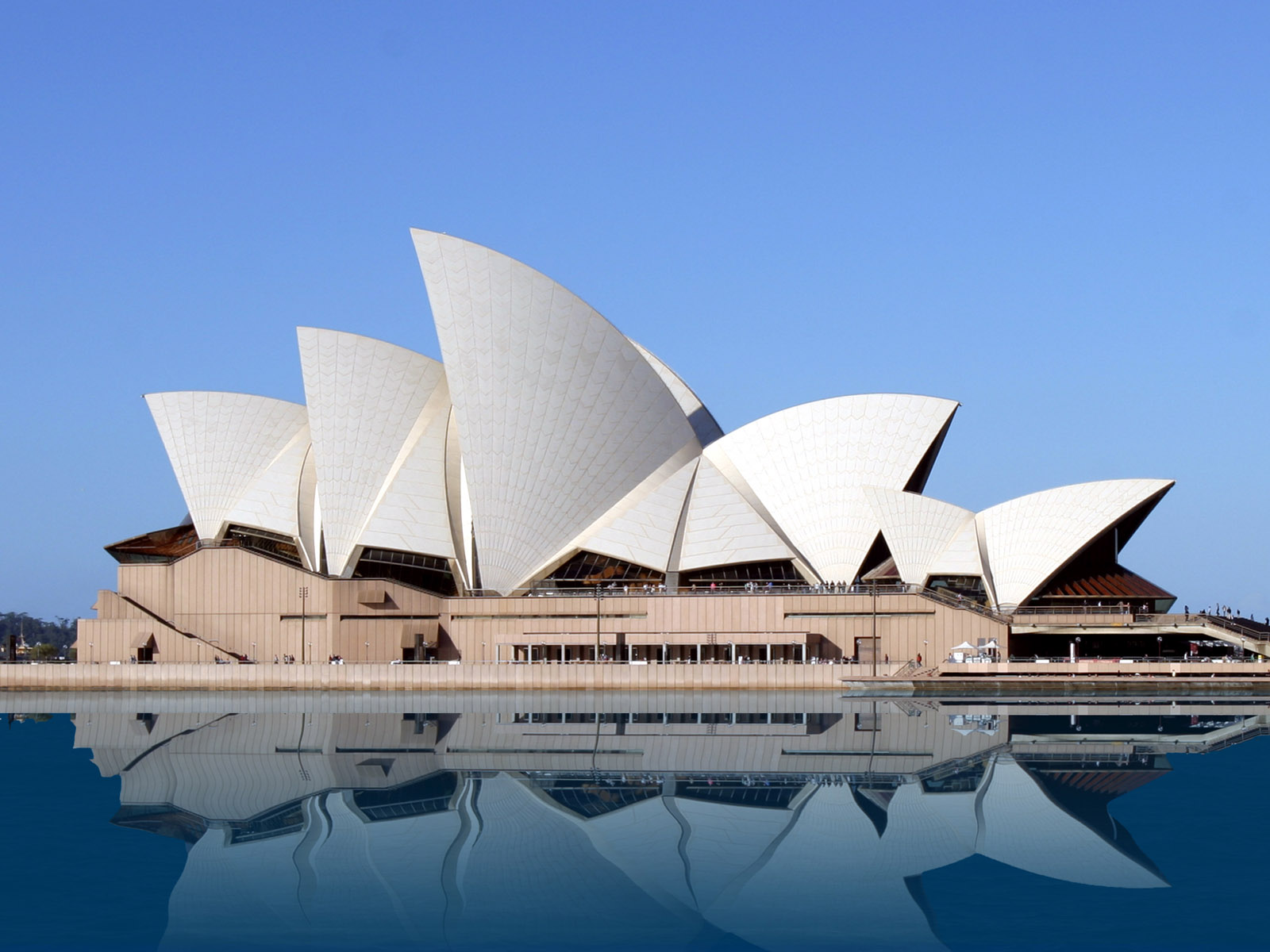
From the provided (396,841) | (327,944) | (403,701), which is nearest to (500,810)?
(396,841)

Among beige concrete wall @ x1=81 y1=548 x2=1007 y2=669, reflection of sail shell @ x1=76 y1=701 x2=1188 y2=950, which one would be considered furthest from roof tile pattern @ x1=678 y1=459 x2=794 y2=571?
reflection of sail shell @ x1=76 y1=701 x2=1188 y2=950

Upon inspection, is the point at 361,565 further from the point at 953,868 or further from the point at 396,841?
the point at 953,868

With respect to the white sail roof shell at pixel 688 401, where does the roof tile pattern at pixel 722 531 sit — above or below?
below

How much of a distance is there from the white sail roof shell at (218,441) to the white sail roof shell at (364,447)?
471cm

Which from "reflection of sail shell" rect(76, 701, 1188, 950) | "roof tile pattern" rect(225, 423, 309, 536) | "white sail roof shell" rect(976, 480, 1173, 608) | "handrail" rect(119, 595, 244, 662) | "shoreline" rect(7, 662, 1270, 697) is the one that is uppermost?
"roof tile pattern" rect(225, 423, 309, 536)

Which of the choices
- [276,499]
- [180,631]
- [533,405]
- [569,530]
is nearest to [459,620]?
[569,530]

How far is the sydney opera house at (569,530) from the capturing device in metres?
53.9

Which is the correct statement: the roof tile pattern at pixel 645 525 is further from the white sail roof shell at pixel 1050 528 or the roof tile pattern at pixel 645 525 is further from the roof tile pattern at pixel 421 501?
the white sail roof shell at pixel 1050 528

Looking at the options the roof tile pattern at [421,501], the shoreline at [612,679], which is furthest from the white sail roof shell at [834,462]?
the roof tile pattern at [421,501]

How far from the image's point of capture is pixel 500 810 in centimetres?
2403

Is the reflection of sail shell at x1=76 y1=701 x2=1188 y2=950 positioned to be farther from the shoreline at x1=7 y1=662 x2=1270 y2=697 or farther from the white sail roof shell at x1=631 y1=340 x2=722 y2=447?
the white sail roof shell at x1=631 y1=340 x2=722 y2=447

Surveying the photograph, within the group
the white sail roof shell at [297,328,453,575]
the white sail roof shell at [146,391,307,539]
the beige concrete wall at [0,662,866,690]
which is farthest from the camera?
the white sail roof shell at [146,391,307,539]

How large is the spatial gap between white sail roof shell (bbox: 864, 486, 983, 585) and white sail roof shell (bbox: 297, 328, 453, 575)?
59.3 feet

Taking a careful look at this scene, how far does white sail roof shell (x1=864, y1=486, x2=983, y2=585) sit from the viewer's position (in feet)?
182
